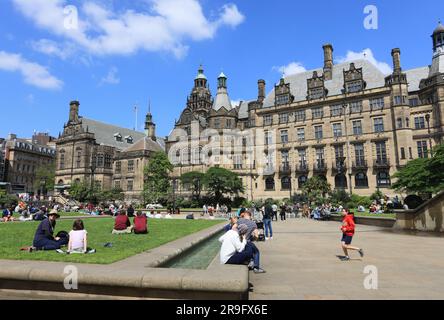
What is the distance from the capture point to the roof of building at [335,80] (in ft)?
176

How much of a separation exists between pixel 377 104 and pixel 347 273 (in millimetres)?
50543

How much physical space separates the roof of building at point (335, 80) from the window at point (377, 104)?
2791 mm

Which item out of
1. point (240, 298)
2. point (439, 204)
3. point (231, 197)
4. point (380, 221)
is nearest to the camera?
point (240, 298)

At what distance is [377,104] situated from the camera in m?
51.2

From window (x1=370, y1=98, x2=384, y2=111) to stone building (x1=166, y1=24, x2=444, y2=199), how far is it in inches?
6.0

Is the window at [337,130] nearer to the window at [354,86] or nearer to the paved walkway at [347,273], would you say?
the window at [354,86]

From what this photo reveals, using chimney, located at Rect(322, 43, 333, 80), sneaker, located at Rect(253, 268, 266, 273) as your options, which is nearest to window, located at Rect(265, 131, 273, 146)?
chimney, located at Rect(322, 43, 333, 80)

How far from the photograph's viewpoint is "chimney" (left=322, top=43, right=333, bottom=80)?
5969cm

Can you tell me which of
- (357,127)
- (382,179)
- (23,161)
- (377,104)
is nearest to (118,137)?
(23,161)

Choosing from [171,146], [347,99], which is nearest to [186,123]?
[171,146]

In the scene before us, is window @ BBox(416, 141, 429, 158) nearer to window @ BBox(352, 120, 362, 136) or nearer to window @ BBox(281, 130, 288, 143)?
window @ BBox(352, 120, 362, 136)

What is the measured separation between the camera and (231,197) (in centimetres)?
5881

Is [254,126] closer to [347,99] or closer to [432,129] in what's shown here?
[347,99]
